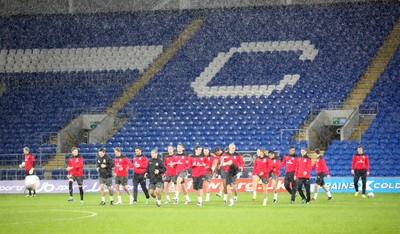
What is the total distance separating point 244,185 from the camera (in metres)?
44.1

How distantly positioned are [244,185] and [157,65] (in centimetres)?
1676

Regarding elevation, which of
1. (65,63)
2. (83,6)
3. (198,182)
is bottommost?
(198,182)

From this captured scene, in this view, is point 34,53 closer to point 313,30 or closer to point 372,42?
point 313,30

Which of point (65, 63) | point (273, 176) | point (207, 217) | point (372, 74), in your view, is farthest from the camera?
point (65, 63)

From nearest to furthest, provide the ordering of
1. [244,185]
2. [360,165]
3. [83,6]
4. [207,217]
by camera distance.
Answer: [207,217], [360,165], [244,185], [83,6]

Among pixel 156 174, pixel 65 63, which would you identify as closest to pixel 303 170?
pixel 156 174

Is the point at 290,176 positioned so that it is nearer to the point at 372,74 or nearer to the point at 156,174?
the point at 156,174

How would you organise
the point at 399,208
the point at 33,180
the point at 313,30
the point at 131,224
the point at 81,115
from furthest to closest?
the point at 313,30 < the point at 81,115 < the point at 33,180 < the point at 399,208 < the point at 131,224

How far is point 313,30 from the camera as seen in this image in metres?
57.2

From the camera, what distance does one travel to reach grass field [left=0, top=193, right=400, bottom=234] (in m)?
21.6

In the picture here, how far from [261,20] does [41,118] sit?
17122mm

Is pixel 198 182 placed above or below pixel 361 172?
below

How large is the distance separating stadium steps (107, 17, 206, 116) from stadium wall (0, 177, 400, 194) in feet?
33.1

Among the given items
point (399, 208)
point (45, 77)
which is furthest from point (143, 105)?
point (399, 208)
